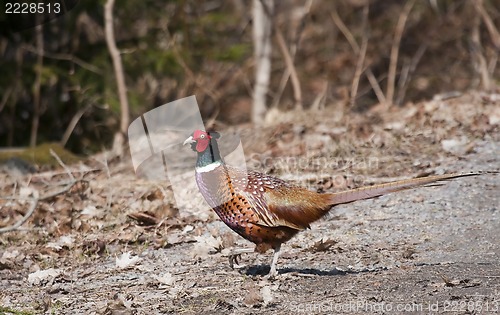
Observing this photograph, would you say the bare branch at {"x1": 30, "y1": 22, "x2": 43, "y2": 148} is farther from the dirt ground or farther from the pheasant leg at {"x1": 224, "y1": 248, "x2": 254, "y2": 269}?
the pheasant leg at {"x1": 224, "y1": 248, "x2": 254, "y2": 269}

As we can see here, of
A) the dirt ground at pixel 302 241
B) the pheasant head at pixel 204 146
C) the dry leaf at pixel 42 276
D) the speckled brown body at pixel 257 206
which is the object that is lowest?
the dirt ground at pixel 302 241

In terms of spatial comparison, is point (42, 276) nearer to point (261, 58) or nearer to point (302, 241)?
point (302, 241)

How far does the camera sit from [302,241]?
19.2 ft

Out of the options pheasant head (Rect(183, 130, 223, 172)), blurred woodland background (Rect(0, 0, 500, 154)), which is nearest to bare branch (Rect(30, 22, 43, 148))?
blurred woodland background (Rect(0, 0, 500, 154))

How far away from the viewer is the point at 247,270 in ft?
17.3

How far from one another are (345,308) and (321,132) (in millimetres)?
4359

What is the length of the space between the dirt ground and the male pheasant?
285mm

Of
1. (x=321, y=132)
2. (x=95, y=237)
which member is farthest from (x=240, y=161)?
(x=95, y=237)

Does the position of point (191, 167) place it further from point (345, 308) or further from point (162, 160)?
point (345, 308)

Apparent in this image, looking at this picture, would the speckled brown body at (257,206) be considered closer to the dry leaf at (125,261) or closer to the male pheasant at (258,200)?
the male pheasant at (258,200)

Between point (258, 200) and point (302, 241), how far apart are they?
0.99 m

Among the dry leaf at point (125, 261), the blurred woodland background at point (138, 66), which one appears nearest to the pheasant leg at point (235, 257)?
the dry leaf at point (125, 261)

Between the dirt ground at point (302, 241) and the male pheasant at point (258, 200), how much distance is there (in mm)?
285

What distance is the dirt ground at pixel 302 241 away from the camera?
4.66m
